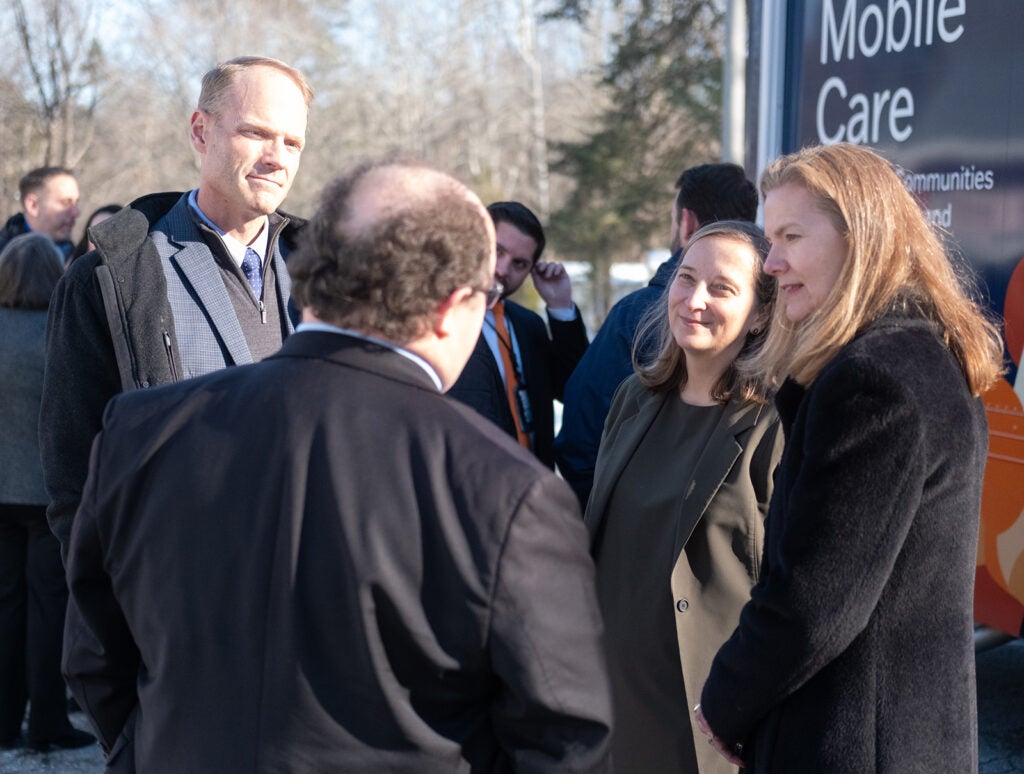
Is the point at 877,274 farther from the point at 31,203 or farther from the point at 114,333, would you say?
the point at 31,203

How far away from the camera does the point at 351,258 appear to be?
156 centimetres

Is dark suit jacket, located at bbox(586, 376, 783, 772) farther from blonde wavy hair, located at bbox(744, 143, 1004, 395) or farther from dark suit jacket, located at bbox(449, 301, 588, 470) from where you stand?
dark suit jacket, located at bbox(449, 301, 588, 470)

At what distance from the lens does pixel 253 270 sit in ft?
9.72

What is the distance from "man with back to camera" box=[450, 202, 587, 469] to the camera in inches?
156

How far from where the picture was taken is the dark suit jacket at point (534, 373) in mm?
3918

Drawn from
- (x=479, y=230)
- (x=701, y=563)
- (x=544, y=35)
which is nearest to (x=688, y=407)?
(x=701, y=563)

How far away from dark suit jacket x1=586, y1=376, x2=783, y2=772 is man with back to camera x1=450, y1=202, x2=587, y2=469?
131 cm

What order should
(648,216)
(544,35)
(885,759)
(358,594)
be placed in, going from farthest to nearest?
1. (544,35)
2. (648,216)
3. (885,759)
4. (358,594)

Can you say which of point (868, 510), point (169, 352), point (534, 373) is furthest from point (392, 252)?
point (534, 373)

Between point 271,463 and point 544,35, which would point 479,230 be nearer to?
point 271,463

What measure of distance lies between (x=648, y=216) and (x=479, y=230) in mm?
22375

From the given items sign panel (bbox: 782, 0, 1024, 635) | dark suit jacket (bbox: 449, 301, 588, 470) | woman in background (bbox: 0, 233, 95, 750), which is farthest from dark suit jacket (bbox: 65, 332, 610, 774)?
woman in background (bbox: 0, 233, 95, 750)

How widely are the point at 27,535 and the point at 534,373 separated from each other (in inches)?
85.7

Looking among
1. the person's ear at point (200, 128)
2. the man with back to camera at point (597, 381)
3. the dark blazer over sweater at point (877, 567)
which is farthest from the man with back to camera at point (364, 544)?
the man with back to camera at point (597, 381)
